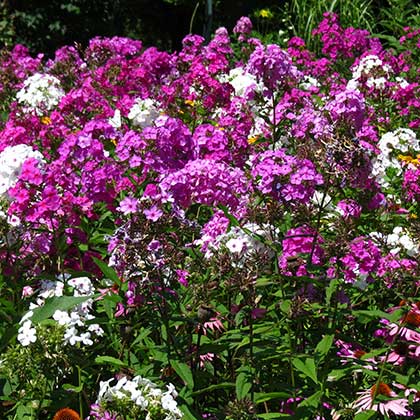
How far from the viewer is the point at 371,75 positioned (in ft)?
19.7

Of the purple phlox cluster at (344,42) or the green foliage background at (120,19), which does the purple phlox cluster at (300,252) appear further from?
the green foliage background at (120,19)

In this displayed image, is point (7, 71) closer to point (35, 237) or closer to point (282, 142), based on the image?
point (282, 142)

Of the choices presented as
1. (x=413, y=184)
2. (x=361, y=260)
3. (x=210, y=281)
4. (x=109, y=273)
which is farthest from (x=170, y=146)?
(x=413, y=184)

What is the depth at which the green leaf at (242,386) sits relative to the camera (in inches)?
113

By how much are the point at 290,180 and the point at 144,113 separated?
7.21ft

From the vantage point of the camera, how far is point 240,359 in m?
3.04

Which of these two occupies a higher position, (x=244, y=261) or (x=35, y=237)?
(x=244, y=261)

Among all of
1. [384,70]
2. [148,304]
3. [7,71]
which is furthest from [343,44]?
[148,304]

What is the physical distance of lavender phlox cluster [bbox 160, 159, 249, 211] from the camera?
11.2ft

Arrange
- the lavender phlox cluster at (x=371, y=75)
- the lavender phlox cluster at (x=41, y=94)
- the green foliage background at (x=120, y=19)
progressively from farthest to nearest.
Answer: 1. the green foliage background at (x=120, y=19)
2. the lavender phlox cluster at (x=41, y=94)
3. the lavender phlox cluster at (x=371, y=75)

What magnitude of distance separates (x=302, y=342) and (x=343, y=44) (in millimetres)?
4955

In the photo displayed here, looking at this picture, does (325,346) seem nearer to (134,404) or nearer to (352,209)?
(352,209)

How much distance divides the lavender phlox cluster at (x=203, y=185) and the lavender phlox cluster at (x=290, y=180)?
0.27 metres

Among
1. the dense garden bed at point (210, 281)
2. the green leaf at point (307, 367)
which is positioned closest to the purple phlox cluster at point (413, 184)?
the dense garden bed at point (210, 281)
